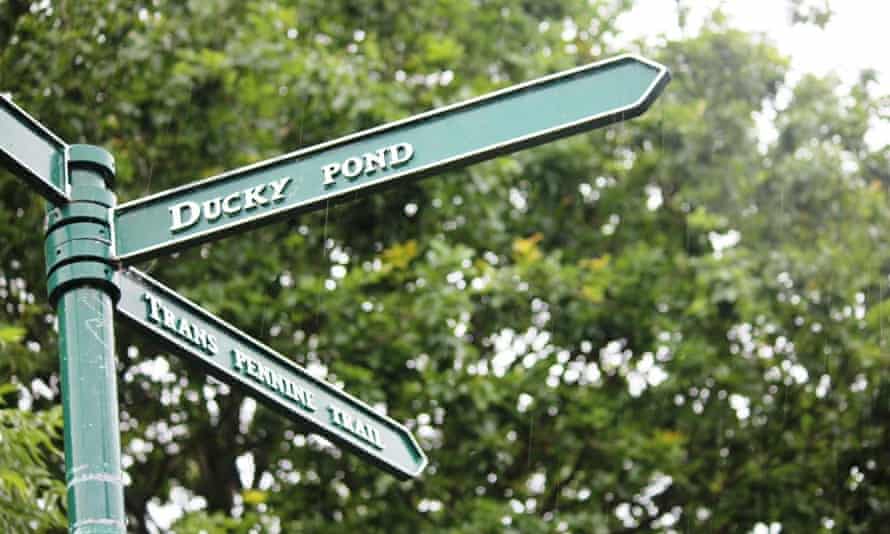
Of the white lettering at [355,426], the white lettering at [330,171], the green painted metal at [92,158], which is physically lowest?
the white lettering at [355,426]

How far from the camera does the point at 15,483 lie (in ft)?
Result: 18.8

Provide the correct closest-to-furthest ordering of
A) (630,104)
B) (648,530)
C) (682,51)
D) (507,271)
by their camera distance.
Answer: (630,104)
(507,271)
(648,530)
(682,51)

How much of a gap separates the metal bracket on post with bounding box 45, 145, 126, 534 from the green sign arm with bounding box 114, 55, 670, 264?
71mm

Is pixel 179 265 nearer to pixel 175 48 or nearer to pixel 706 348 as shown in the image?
pixel 175 48

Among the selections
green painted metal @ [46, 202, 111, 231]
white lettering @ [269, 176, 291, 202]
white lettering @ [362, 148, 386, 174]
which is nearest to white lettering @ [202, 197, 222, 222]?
white lettering @ [269, 176, 291, 202]

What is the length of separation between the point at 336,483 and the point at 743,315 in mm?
3126

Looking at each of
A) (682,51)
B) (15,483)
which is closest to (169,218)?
(15,483)

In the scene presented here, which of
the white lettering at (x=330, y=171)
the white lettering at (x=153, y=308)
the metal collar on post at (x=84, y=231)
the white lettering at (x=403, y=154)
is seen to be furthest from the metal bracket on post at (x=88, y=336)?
the white lettering at (x=403, y=154)

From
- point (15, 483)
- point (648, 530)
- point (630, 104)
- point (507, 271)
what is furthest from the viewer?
point (648, 530)

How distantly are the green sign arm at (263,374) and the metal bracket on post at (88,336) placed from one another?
0.09m

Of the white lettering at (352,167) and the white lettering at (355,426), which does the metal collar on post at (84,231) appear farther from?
the white lettering at (355,426)

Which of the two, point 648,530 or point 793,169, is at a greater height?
point 793,169

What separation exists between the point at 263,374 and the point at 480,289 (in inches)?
265

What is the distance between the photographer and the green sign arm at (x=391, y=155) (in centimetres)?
300
